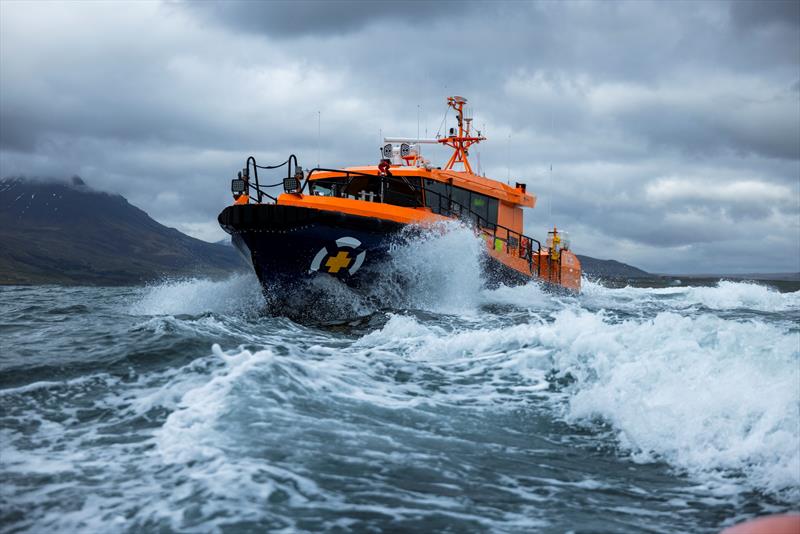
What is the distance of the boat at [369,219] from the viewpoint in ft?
38.2

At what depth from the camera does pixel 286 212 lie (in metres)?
11.5

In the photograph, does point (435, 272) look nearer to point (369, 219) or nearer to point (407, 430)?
point (369, 219)

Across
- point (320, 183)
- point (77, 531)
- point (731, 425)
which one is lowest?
point (77, 531)

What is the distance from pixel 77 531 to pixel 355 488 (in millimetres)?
1364

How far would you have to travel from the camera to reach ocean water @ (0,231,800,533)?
Result: 367 centimetres

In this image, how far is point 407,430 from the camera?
16.5 ft

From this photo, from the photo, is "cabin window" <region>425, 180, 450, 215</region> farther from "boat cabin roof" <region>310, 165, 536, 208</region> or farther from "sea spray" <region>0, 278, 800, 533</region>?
"sea spray" <region>0, 278, 800, 533</region>

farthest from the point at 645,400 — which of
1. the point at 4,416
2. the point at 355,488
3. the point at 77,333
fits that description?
the point at 77,333

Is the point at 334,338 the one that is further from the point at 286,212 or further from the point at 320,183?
the point at 320,183

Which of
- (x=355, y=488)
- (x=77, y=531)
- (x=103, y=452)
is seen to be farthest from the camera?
(x=103, y=452)

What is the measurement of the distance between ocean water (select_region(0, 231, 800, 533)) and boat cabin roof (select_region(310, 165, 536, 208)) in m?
6.34

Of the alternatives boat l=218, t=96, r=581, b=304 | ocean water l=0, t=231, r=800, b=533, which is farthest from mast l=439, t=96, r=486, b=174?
ocean water l=0, t=231, r=800, b=533

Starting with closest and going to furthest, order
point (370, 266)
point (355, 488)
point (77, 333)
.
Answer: point (355, 488), point (77, 333), point (370, 266)

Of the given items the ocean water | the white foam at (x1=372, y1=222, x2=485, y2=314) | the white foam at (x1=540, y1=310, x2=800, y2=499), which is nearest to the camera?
the ocean water
